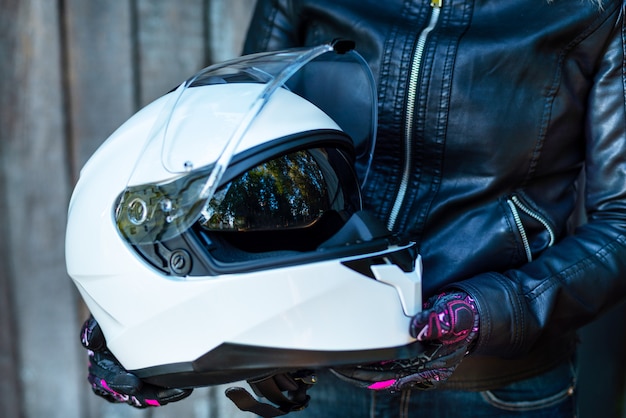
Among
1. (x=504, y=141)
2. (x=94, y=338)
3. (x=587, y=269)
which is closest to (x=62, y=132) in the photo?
(x=94, y=338)

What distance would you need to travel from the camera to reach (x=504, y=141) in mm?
958

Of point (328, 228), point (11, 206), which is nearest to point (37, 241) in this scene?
point (11, 206)

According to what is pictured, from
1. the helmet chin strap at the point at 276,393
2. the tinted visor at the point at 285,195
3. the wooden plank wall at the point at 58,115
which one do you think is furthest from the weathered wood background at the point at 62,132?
the helmet chin strap at the point at 276,393

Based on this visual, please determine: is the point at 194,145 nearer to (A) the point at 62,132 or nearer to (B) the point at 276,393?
(B) the point at 276,393

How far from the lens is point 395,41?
98cm

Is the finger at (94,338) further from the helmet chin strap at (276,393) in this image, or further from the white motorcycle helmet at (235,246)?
the helmet chin strap at (276,393)

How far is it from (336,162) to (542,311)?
1.03 feet

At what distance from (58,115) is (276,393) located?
93 centimetres

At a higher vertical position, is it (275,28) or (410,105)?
(275,28)

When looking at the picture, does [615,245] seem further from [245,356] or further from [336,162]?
[245,356]

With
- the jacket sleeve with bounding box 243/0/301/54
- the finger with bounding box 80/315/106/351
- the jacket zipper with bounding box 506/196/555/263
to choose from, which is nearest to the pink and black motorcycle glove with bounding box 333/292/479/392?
the jacket zipper with bounding box 506/196/555/263

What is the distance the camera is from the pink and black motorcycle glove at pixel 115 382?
2.80 ft

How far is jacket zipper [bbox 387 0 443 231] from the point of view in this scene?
959 mm

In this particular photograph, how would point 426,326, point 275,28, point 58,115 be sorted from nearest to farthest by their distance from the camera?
1. point 426,326
2. point 275,28
3. point 58,115
